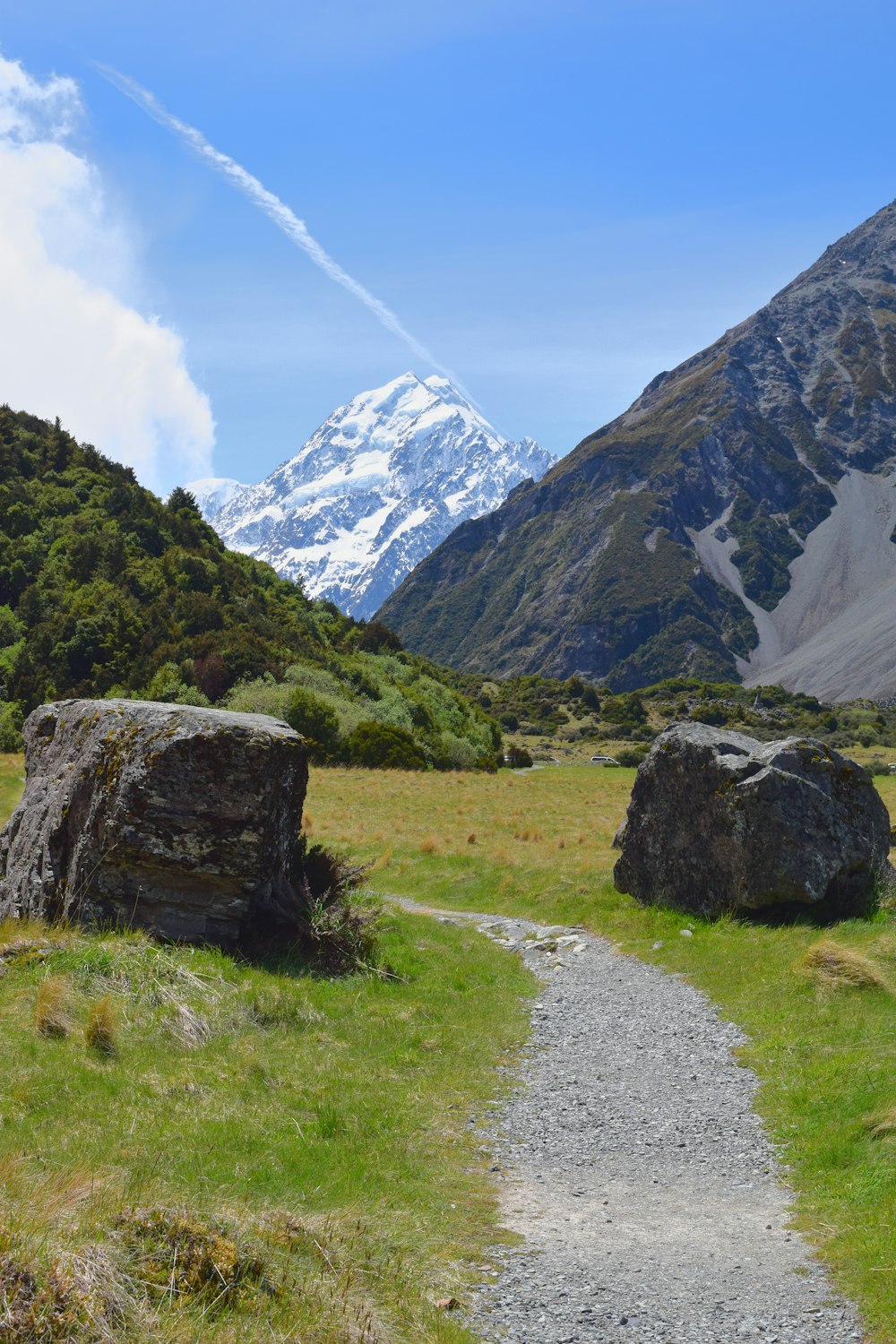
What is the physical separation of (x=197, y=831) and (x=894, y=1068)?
317 inches

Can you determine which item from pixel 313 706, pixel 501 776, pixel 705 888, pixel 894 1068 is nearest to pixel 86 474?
pixel 313 706

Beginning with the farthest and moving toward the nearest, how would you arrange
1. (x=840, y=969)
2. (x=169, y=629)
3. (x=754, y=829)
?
(x=169, y=629) → (x=754, y=829) → (x=840, y=969)

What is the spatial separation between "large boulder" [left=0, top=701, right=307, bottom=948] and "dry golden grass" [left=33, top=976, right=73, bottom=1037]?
99.1 inches

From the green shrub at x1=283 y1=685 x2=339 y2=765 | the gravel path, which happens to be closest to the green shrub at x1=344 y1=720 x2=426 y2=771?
the green shrub at x1=283 y1=685 x2=339 y2=765

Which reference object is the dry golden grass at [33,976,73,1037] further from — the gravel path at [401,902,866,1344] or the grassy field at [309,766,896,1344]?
the grassy field at [309,766,896,1344]

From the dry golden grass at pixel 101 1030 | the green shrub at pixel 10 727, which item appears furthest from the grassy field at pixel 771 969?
the green shrub at pixel 10 727

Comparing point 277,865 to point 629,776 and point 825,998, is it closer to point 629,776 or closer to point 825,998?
point 825,998

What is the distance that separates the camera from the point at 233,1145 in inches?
277

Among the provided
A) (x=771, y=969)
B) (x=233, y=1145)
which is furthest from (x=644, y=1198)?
(x=771, y=969)

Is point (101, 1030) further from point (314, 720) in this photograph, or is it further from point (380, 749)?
point (314, 720)

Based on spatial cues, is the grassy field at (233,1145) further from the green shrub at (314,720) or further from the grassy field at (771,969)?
the green shrub at (314,720)

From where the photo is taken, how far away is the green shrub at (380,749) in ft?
169

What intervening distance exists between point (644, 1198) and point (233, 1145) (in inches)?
124

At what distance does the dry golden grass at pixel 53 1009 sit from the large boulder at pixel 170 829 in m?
2.52
